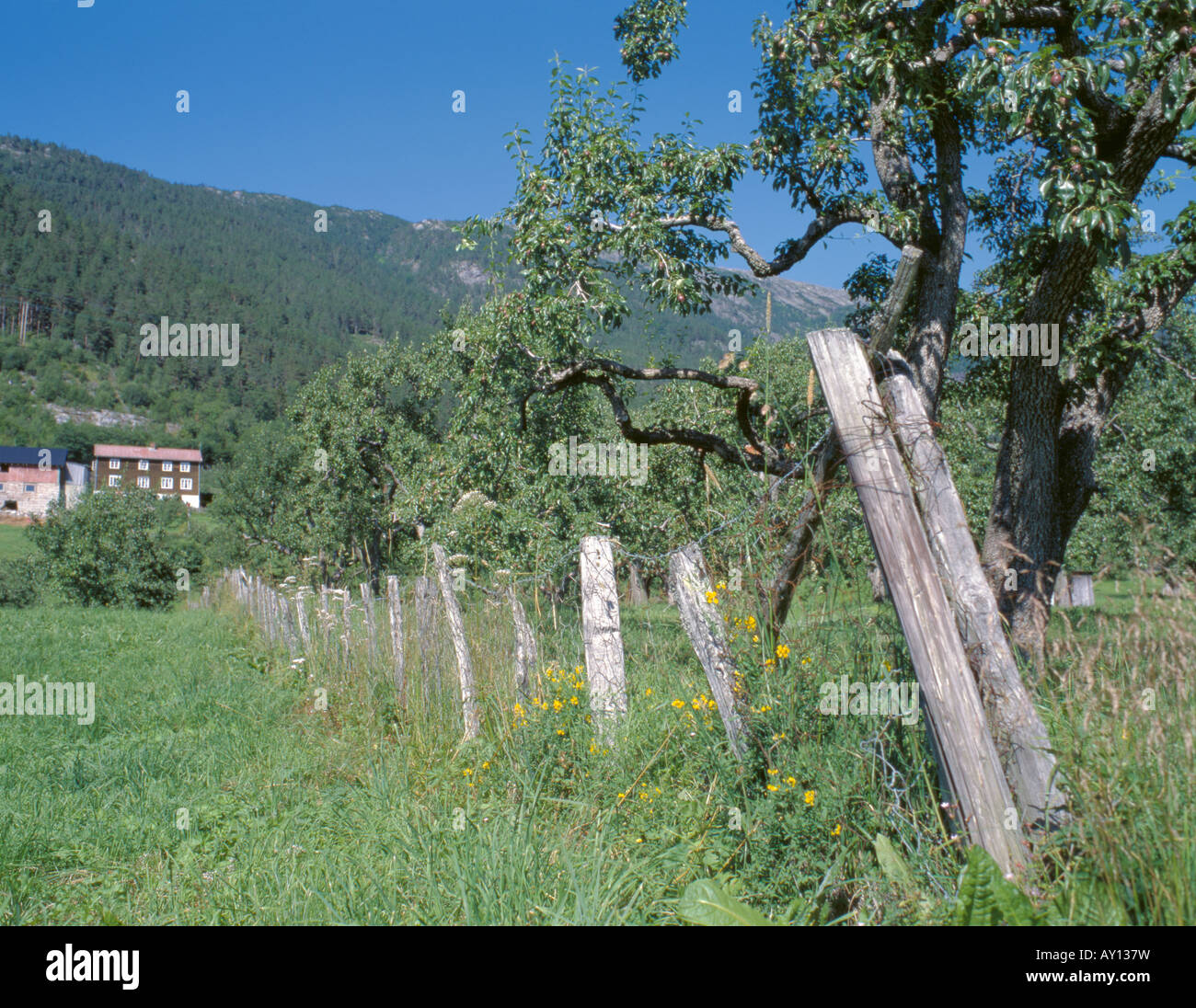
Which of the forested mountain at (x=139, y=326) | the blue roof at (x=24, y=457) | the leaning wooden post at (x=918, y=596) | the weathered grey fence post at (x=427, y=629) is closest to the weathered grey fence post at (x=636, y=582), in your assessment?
the weathered grey fence post at (x=427, y=629)

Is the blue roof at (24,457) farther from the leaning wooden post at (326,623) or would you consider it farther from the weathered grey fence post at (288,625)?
the leaning wooden post at (326,623)

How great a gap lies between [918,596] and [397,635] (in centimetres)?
472

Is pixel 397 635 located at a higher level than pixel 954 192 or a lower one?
lower

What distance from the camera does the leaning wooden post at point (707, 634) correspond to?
3156mm

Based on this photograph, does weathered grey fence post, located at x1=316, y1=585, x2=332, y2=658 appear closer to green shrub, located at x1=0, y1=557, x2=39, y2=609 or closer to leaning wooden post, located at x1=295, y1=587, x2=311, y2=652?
leaning wooden post, located at x1=295, y1=587, x2=311, y2=652

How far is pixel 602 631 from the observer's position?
4.18m

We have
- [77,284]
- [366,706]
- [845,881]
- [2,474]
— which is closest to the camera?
[845,881]

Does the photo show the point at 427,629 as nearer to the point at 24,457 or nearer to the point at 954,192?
the point at 954,192

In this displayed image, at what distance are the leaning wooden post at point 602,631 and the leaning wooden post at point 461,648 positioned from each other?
1.01 metres

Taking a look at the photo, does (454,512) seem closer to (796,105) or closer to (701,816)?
(796,105)

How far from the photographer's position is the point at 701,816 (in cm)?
313

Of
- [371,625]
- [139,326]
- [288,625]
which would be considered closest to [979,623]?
[371,625]

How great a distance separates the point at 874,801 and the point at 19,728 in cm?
697
